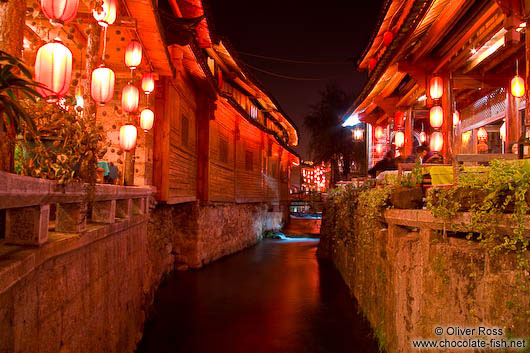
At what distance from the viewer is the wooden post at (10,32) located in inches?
155

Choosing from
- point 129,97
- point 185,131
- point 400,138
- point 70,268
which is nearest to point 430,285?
point 70,268

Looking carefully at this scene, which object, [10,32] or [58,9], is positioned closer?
[10,32]

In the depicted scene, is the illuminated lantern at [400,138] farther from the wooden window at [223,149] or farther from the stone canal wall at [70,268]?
the stone canal wall at [70,268]

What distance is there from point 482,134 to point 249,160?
11.2 m

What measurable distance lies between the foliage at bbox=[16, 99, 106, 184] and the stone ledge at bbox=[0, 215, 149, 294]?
594 mm

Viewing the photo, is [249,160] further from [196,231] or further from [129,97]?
[129,97]

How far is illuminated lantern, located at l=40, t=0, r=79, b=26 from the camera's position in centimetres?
465

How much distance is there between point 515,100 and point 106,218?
391 inches

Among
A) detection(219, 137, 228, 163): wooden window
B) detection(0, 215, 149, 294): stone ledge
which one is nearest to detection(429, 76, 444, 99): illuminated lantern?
detection(0, 215, 149, 294): stone ledge

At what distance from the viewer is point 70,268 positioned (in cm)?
414

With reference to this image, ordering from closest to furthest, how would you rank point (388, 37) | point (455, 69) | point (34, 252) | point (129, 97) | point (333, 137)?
point (34, 252)
point (129, 97)
point (455, 69)
point (388, 37)
point (333, 137)

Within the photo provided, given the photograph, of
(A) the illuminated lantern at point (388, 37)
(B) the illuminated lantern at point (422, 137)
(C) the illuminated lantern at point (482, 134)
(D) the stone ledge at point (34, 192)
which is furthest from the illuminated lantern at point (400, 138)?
(D) the stone ledge at point (34, 192)

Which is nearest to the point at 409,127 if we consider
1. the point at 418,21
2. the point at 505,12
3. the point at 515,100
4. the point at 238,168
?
the point at 515,100

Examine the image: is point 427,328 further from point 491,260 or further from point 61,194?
point 61,194
